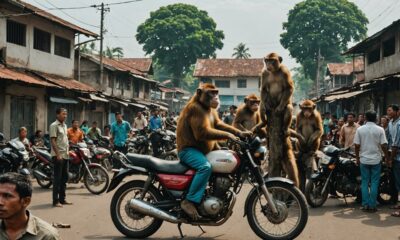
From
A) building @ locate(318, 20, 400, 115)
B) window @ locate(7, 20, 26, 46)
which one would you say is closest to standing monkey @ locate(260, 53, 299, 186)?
building @ locate(318, 20, 400, 115)

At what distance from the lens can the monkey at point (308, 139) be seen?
8805mm

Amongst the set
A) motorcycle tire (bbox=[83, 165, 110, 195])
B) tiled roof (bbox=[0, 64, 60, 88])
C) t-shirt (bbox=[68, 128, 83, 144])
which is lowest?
motorcycle tire (bbox=[83, 165, 110, 195])

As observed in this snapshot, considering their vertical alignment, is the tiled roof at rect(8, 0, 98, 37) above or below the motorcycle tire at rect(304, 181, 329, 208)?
above

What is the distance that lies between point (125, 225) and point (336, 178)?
417 centimetres

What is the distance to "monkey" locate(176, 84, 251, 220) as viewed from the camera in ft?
18.6

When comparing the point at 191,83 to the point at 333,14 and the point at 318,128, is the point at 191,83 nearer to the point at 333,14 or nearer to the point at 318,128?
the point at 333,14

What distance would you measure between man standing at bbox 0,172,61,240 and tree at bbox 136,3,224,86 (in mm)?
57211

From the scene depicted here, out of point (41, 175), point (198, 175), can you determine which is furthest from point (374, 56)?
point (198, 175)

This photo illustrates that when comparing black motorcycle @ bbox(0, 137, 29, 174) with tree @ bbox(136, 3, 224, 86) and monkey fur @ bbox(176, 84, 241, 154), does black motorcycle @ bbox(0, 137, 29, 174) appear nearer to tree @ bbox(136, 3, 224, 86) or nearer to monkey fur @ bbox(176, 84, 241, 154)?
monkey fur @ bbox(176, 84, 241, 154)

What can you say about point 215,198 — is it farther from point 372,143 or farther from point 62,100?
point 62,100

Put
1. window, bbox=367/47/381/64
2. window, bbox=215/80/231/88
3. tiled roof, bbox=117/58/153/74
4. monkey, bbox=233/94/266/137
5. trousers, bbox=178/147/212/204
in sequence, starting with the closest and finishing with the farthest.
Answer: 1. trousers, bbox=178/147/212/204
2. monkey, bbox=233/94/266/137
3. window, bbox=367/47/381/64
4. tiled roof, bbox=117/58/153/74
5. window, bbox=215/80/231/88

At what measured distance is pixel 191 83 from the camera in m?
95.2

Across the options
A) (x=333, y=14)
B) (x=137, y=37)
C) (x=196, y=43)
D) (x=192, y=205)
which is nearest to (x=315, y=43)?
(x=333, y=14)

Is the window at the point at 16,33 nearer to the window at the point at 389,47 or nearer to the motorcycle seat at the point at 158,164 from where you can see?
the motorcycle seat at the point at 158,164
